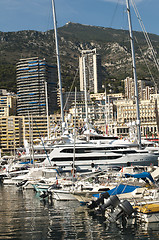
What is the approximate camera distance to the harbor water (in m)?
19.5

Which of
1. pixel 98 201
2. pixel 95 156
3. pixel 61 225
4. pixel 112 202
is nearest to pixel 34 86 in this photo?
A: pixel 95 156

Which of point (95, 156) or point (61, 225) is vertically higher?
point (95, 156)

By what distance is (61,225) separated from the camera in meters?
21.9

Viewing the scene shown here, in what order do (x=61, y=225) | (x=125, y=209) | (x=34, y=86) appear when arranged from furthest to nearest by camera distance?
(x=34, y=86)
(x=61, y=225)
(x=125, y=209)

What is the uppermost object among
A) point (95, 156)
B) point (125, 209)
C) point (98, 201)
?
point (95, 156)

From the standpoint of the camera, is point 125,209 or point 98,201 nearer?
point 125,209

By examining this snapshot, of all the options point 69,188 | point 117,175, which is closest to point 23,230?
point 69,188

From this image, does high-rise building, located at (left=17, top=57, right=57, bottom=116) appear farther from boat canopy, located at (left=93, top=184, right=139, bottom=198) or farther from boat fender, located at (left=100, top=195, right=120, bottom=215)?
boat fender, located at (left=100, top=195, right=120, bottom=215)

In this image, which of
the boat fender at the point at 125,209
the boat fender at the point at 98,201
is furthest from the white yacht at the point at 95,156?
the boat fender at the point at 125,209

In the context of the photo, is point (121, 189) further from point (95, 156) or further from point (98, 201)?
point (95, 156)

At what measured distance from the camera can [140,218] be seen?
69.4ft

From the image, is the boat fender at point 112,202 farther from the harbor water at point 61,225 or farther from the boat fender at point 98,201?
the boat fender at point 98,201

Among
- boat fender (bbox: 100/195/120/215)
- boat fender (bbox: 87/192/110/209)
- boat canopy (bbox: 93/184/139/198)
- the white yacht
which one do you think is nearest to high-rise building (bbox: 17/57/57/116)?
the white yacht

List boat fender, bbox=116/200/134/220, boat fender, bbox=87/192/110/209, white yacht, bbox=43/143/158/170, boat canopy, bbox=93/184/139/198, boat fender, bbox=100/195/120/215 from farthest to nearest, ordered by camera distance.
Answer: white yacht, bbox=43/143/158/170
boat canopy, bbox=93/184/139/198
boat fender, bbox=87/192/110/209
boat fender, bbox=100/195/120/215
boat fender, bbox=116/200/134/220
